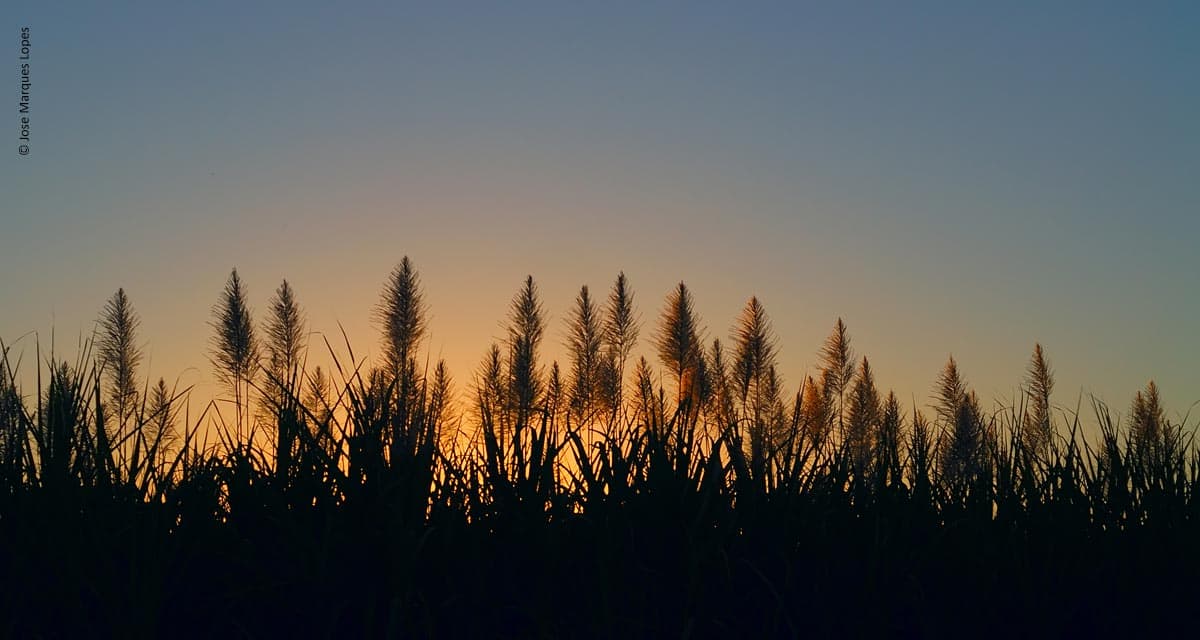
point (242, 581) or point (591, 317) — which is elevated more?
point (591, 317)

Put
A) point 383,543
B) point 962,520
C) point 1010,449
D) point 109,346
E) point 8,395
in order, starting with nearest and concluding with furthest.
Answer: point 383,543
point 962,520
point 8,395
point 1010,449
point 109,346

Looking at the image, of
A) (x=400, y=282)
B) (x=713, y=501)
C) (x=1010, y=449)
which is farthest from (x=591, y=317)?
(x=713, y=501)

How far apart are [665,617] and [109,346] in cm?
1172

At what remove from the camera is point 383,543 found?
117 inches

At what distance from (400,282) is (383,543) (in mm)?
10856

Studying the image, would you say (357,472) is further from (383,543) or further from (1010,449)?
(1010,449)

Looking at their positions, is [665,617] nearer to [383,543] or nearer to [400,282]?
[383,543]

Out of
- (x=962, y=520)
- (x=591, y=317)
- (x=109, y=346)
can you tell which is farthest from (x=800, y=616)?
(x=109, y=346)

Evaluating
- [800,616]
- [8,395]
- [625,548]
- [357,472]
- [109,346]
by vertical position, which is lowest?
[800,616]

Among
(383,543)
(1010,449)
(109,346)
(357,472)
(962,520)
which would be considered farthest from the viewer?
(109,346)

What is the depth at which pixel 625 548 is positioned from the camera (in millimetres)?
3105

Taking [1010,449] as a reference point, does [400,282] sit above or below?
above

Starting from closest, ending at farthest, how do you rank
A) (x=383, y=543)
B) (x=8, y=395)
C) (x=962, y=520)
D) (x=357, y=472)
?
(x=383, y=543), (x=357, y=472), (x=962, y=520), (x=8, y=395)

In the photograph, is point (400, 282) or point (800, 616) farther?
point (400, 282)
